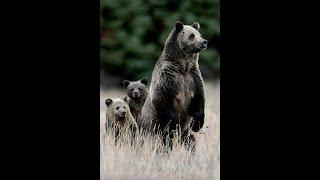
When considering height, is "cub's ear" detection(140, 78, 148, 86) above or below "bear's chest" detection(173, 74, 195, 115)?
above

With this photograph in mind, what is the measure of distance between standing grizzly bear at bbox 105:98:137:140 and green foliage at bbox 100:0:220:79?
0.27 meters

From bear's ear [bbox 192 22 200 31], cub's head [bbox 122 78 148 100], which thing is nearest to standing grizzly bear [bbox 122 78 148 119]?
cub's head [bbox 122 78 148 100]

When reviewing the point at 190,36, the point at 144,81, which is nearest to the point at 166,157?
the point at 144,81

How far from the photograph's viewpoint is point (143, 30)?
640cm

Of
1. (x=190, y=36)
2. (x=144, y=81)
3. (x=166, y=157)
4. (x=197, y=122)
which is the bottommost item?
(x=166, y=157)

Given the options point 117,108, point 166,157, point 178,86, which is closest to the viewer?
point 166,157

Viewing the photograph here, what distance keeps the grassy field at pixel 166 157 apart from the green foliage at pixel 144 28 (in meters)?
0.26

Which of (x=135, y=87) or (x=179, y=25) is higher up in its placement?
(x=179, y=25)

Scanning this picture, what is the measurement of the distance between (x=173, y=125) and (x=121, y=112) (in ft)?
1.53

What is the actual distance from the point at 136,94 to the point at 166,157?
0.60 m

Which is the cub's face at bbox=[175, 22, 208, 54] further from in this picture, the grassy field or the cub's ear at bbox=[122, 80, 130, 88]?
the cub's ear at bbox=[122, 80, 130, 88]

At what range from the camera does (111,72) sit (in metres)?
6.40

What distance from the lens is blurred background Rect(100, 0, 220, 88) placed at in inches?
250

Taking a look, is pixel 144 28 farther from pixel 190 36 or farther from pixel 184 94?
pixel 184 94
